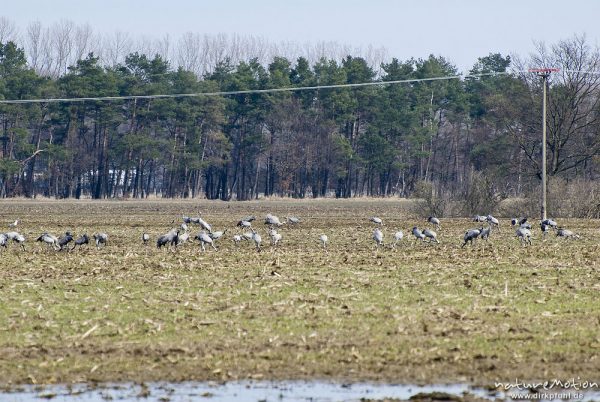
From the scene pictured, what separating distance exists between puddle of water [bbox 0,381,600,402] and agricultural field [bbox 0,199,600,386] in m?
0.30

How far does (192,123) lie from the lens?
97750 millimetres

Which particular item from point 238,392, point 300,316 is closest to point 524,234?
point 300,316

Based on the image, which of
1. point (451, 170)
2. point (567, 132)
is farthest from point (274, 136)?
point (567, 132)

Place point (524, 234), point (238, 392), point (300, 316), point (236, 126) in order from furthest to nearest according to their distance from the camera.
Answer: point (236, 126), point (524, 234), point (300, 316), point (238, 392)

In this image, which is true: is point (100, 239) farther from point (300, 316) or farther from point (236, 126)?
point (236, 126)

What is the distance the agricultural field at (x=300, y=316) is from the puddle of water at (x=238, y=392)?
0.30 m

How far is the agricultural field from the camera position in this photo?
473 inches

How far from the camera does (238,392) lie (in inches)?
436

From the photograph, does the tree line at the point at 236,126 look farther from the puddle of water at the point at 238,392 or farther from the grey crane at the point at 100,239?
the puddle of water at the point at 238,392

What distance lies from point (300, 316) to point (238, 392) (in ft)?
14.4

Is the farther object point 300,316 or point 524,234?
point 524,234

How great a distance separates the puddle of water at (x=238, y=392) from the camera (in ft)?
35.2

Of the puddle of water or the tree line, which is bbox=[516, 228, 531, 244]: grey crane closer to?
the puddle of water

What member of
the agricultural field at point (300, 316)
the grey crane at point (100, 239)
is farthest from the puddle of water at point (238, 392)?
the grey crane at point (100, 239)
